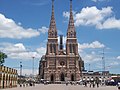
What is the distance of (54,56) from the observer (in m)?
199

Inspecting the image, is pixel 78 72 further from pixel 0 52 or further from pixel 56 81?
pixel 0 52

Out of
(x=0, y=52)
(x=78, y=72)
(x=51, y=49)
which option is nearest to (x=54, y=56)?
(x=51, y=49)

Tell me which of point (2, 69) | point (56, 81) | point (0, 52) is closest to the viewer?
point (2, 69)

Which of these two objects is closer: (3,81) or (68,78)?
(3,81)

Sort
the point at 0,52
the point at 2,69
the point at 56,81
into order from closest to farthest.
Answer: the point at 2,69
the point at 0,52
the point at 56,81

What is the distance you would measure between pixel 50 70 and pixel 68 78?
12.0m

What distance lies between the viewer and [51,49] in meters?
199

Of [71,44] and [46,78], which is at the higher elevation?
[71,44]

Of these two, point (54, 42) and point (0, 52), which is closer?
point (0, 52)

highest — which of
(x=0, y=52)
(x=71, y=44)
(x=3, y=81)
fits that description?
(x=71, y=44)

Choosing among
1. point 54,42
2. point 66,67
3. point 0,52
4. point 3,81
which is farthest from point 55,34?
point 3,81

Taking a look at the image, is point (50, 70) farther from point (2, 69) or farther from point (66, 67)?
point (2, 69)

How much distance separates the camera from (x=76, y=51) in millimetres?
199375

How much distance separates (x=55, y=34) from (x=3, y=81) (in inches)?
4856
